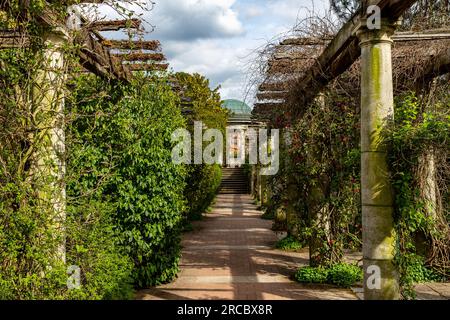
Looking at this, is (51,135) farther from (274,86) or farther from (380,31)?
(274,86)

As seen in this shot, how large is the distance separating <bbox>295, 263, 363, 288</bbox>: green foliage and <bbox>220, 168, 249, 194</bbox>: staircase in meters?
21.4

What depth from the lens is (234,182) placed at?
29703 millimetres

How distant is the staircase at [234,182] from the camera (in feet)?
94.6

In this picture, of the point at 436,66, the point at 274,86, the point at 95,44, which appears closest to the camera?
the point at 95,44

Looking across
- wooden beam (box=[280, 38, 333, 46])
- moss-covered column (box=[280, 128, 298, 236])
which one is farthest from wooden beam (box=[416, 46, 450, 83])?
moss-covered column (box=[280, 128, 298, 236])

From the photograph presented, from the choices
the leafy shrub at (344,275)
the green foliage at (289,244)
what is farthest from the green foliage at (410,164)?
→ the green foliage at (289,244)

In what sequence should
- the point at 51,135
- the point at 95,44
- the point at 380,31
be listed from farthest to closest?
the point at 95,44 → the point at 380,31 → the point at 51,135

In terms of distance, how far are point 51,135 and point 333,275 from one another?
187 inches

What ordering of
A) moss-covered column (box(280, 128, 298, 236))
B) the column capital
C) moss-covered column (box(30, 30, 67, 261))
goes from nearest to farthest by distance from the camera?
1. moss-covered column (box(30, 30, 67, 261))
2. the column capital
3. moss-covered column (box(280, 128, 298, 236))

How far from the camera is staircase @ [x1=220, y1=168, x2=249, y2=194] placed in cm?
2883

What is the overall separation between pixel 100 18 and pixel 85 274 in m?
2.62

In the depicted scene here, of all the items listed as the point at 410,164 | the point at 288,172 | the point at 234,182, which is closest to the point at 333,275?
the point at 288,172

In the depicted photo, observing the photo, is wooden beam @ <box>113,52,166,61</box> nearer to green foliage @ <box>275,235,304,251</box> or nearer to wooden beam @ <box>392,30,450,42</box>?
wooden beam @ <box>392,30,450,42</box>
